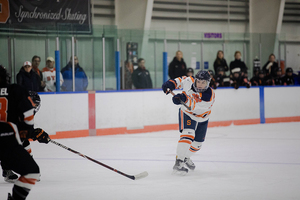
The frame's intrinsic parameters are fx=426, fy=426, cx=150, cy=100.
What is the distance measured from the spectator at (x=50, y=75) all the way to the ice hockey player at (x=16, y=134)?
178 inches

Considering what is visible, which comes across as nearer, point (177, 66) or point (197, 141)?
point (197, 141)

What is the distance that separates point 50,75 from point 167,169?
3.56m

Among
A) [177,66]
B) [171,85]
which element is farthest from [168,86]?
[177,66]

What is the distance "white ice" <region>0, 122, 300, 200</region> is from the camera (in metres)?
3.57

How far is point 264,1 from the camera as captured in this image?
12.6 metres

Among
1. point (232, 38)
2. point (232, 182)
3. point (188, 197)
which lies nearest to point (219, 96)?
point (232, 38)

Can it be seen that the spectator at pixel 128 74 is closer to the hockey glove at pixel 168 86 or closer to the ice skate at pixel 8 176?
the hockey glove at pixel 168 86

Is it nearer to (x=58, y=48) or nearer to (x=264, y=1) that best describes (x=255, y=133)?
(x=58, y=48)

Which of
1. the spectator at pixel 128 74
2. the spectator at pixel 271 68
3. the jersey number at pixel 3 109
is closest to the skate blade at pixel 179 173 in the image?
the jersey number at pixel 3 109

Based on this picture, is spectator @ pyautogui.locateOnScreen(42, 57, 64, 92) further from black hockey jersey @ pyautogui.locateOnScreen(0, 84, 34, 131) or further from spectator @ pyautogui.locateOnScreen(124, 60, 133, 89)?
black hockey jersey @ pyautogui.locateOnScreen(0, 84, 34, 131)

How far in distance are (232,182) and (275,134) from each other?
12.6ft

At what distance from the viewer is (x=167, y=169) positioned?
468cm

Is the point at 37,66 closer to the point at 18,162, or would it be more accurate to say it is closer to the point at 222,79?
the point at 222,79

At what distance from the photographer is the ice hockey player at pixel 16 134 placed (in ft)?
9.13
